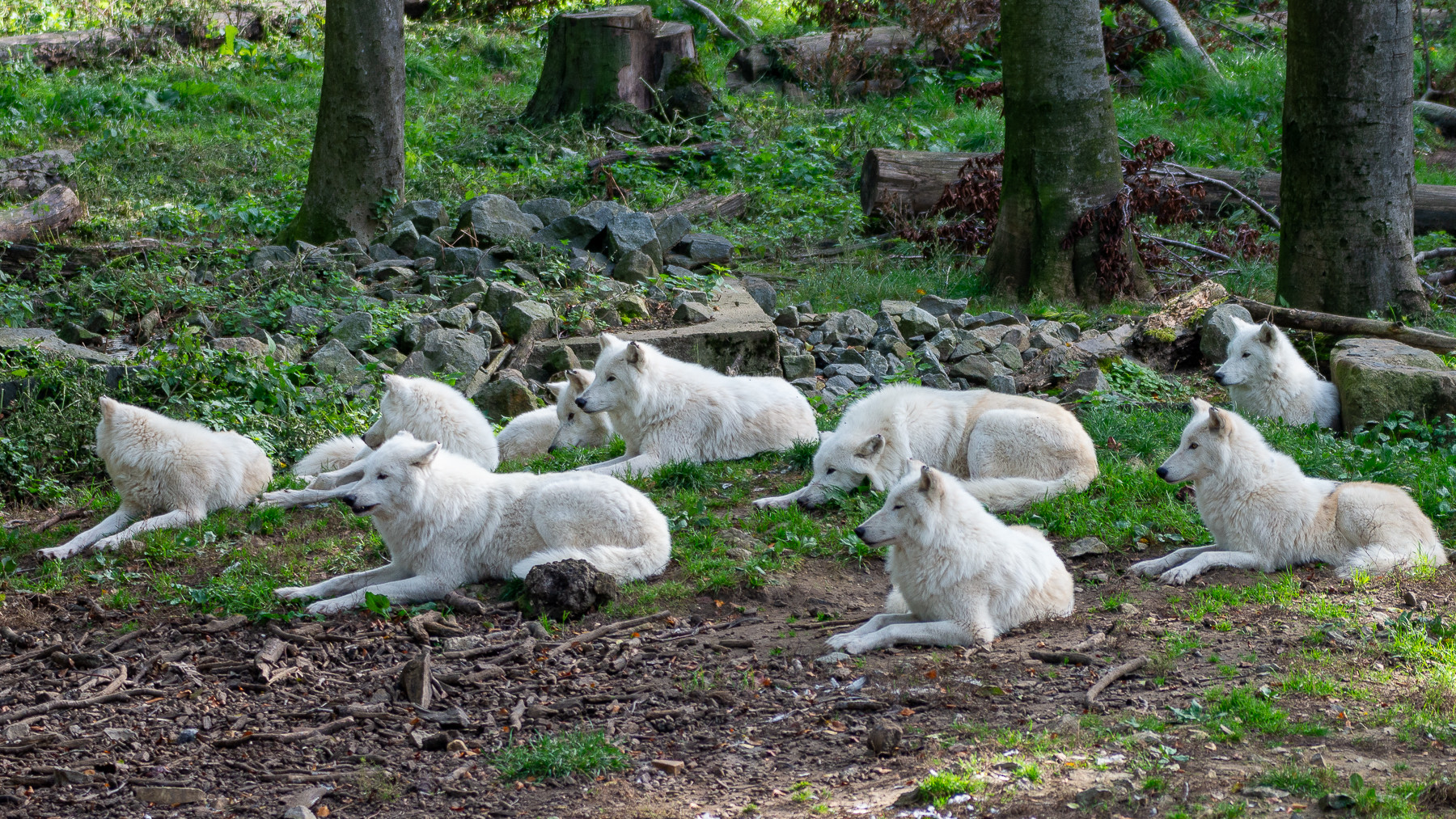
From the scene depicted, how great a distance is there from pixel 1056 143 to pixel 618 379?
19.3 ft

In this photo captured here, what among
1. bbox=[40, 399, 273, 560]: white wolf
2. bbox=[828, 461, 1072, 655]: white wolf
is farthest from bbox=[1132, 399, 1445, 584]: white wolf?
bbox=[40, 399, 273, 560]: white wolf

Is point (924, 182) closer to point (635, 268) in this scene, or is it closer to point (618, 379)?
point (635, 268)

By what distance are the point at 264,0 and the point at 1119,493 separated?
69.3 feet

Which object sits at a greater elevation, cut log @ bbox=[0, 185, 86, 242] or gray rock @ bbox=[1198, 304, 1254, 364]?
cut log @ bbox=[0, 185, 86, 242]

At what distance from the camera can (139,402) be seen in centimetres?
859

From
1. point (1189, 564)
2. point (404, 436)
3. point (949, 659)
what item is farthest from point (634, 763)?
point (1189, 564)

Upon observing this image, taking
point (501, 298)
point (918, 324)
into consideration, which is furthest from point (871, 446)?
point (501, 298)

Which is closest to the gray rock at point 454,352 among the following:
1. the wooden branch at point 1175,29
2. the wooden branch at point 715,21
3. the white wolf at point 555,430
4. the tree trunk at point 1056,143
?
the white wolf at point 555,430

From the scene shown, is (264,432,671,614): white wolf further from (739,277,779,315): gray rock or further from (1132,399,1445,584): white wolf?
(739,277,779,315): gray rock

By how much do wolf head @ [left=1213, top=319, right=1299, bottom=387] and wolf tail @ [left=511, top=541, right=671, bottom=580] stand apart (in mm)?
4953

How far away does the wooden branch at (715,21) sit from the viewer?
21.6 meters

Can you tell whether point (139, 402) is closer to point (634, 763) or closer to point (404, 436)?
point (404, 436)

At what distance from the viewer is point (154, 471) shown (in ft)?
22.7

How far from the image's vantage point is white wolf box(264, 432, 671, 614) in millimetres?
5734
